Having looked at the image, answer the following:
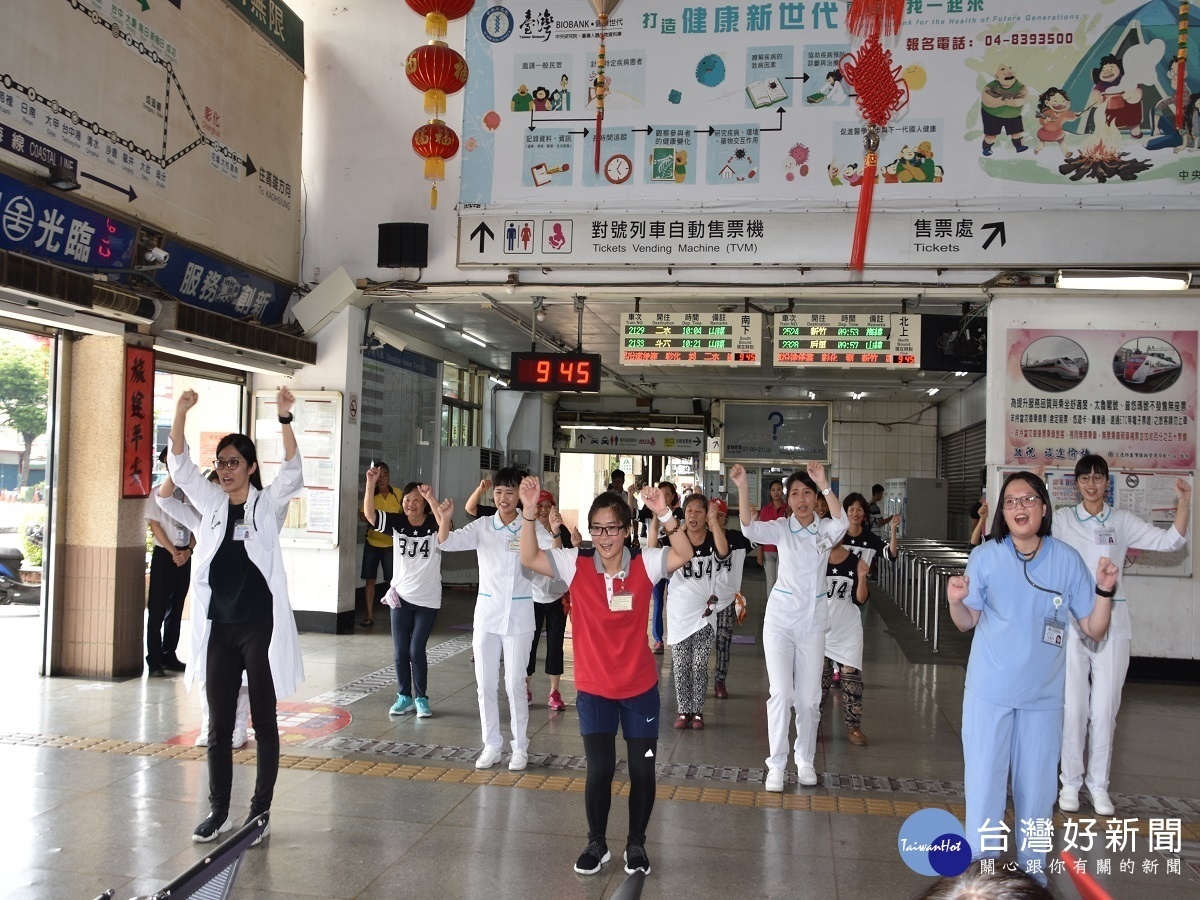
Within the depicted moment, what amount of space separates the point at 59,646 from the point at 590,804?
18.5 feet

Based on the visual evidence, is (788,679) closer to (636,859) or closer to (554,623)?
(636,859)

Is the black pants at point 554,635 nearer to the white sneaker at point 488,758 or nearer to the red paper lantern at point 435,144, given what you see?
the white sneaker at point 488,758

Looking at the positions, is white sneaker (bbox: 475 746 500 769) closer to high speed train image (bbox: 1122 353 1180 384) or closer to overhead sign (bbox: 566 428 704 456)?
high speed train image (bbox: 1122 353 1180 384)

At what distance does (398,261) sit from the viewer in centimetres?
982

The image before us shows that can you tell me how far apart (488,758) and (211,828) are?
1704 millimetres

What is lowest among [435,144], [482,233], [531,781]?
[531,781]

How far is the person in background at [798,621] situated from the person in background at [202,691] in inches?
109

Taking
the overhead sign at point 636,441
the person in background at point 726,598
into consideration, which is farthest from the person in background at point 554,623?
the overhead sign at point 636,441

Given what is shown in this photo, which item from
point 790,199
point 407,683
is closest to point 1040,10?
point 790,199

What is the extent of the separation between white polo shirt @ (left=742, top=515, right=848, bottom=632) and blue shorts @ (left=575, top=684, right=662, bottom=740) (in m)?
1.55

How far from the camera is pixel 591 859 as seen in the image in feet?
13.3

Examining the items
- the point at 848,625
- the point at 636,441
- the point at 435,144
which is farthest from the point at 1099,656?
the point at 636,441

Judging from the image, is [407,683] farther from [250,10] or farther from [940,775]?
[250,10]
